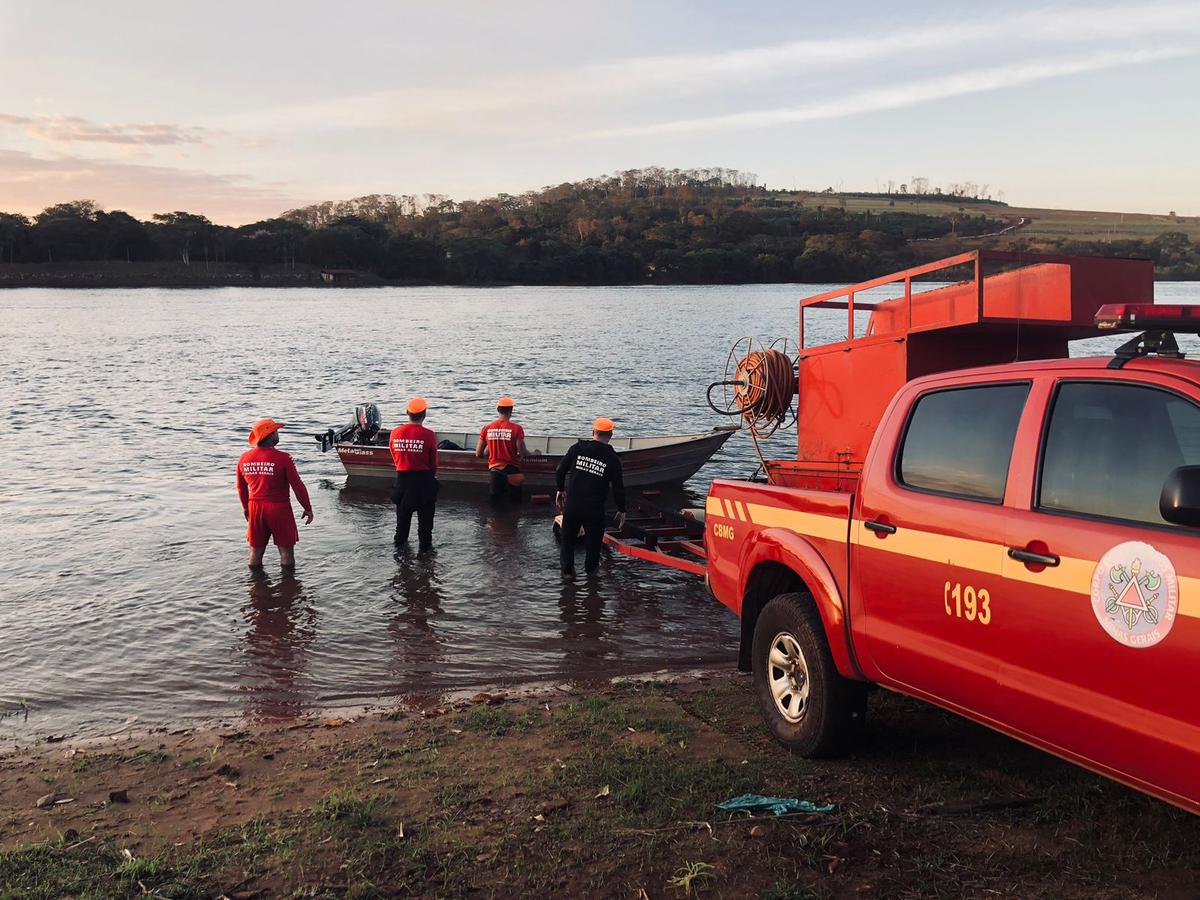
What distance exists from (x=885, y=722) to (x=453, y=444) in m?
14.3

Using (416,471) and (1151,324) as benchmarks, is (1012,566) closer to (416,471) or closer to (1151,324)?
(1151,324)

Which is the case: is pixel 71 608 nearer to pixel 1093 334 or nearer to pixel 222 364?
pixel 1093 334

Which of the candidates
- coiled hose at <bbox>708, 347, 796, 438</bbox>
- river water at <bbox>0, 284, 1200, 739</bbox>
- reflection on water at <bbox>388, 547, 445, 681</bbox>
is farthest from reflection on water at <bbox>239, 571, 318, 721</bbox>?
coiled hose at <bbox>708, 347, 796, 438</bbox>

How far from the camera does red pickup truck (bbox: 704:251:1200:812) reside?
332cm

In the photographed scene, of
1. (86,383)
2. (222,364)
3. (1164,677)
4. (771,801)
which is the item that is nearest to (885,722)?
(771,801)

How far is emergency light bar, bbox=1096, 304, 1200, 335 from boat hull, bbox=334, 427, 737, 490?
1270cm

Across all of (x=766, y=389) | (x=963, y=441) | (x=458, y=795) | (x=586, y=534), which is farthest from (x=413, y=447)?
(x=963, y=441)

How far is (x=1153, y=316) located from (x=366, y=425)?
17.4 meters

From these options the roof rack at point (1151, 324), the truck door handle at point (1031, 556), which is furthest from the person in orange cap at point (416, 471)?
the roof rack at point (1151, 324)

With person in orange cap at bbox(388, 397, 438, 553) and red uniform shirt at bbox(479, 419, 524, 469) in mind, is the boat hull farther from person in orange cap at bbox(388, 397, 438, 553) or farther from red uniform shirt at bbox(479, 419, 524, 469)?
person in orange cap at bbox(388, 397, 438, 553)

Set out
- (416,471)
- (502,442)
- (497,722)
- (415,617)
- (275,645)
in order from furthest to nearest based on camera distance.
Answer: (502,442) → (416,471) → (415,617) → (275,645) → (497,722)

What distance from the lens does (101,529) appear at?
612 inches

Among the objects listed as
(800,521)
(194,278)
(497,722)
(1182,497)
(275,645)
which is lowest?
(275,645)

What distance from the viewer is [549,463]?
56.2 feet
